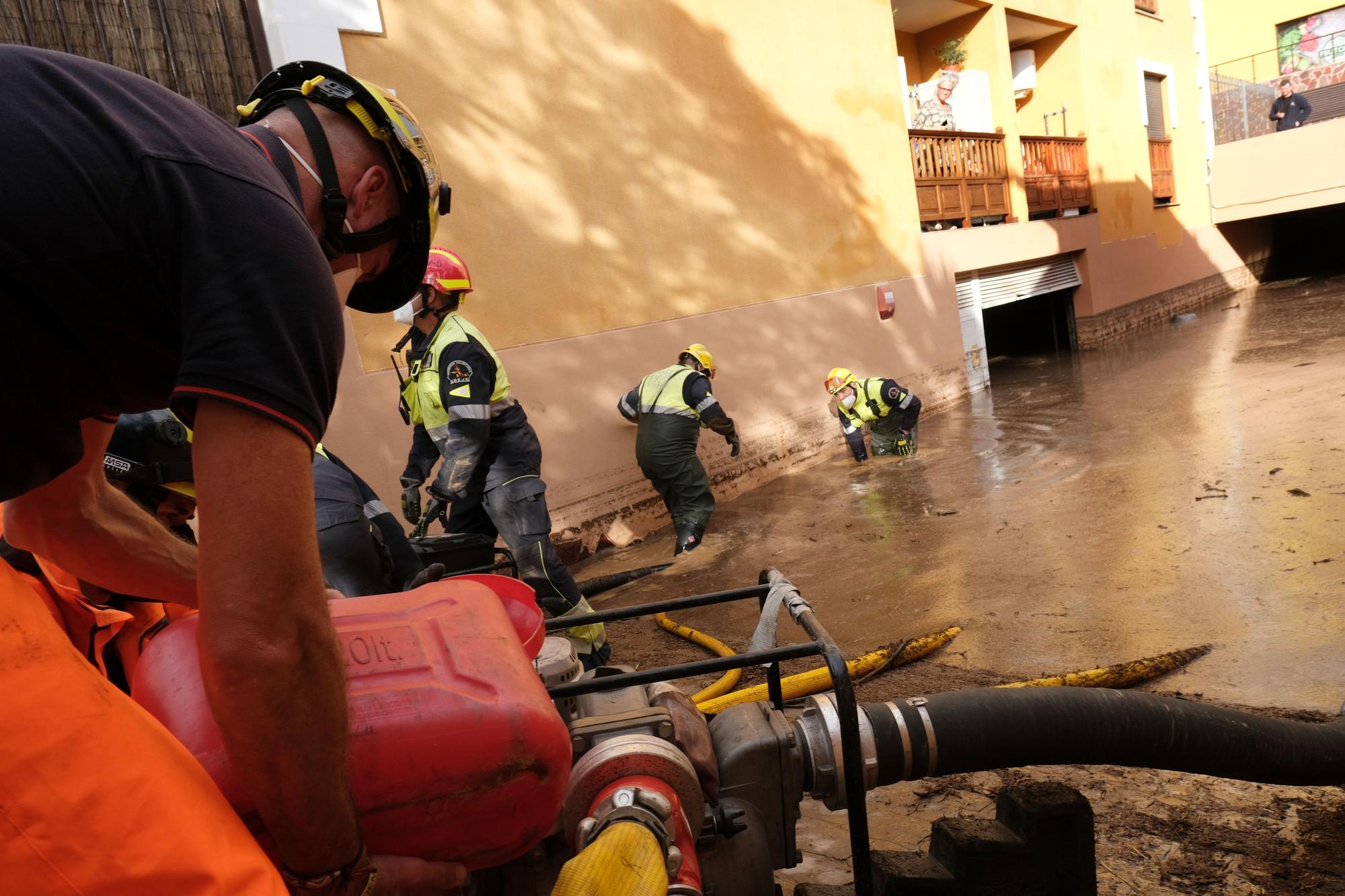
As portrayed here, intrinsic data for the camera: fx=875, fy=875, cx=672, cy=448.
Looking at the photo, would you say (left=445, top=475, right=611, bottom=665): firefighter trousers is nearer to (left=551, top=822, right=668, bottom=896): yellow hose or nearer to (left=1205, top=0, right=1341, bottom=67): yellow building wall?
(left=551, top=822, right=668, bottom=896): yellow hose

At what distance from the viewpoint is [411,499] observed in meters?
5.07

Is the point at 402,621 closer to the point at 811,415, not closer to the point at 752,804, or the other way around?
the point at 752,804

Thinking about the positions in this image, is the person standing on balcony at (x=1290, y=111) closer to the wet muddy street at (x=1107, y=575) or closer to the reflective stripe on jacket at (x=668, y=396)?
the wet muddy street at (x=1107, y=575)

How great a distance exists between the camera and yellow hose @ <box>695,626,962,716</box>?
3119 mm

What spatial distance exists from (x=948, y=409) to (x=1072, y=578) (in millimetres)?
6912

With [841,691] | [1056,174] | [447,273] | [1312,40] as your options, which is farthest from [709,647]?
[1312,40]

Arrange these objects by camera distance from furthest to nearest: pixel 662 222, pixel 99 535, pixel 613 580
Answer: pixel 662 222
pixel 613 580
pixel 99 535

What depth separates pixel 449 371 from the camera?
4555mm

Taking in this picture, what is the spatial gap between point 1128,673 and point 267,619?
10.9 ft

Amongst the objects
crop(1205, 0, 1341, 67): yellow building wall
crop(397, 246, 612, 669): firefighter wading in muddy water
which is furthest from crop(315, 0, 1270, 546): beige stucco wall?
crop(1205, 0, 1341, 67): yellow building wall

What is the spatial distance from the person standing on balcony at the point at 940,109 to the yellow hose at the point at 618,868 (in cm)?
1273

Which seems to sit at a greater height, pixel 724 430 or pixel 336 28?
pixel 336 28

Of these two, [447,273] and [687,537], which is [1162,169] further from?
[447,273]

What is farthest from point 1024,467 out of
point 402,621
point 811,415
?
point 402,621
